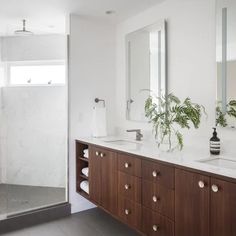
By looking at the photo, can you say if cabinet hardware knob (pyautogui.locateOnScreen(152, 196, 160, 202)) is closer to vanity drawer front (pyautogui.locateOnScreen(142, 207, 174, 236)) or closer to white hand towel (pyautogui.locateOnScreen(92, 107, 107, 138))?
vanity drawer front (pyautogui.locateOnScreen(142, 207, 174, 236))

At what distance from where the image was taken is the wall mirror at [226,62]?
2.20 metres

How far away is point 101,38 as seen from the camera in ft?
11.7

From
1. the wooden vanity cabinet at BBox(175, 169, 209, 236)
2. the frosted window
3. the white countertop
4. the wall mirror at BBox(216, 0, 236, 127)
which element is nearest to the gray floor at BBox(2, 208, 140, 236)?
the white countertop

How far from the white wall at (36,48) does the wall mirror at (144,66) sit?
3.78 feet

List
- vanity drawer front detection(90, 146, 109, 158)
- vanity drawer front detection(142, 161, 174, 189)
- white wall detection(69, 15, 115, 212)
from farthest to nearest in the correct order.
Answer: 1. white wall detection(69, 15, 115, 212)
2. vanity drawer front detection(90, 146, 109, 158)
3. vanity drawer front detection(142, 161, 174, 189)

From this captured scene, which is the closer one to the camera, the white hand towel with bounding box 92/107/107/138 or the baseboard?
the baseboard

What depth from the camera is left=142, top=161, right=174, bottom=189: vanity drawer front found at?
200cm

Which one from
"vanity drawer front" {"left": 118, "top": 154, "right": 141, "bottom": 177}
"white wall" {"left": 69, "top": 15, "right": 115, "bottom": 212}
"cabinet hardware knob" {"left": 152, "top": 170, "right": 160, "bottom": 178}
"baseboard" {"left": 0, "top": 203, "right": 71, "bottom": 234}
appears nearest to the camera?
"cabinet hardware knob" {"left": 152, "top": 170, "right": 160, "bottom": 178}

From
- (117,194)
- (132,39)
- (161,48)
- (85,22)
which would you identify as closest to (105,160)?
(117,194)

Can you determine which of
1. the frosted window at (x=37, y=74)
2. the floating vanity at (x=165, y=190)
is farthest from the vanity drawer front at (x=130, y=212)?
the frosted window at (x=37, y=74)

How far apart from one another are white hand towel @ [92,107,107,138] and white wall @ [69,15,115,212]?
0.44ft

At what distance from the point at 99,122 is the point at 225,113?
159 centimetres

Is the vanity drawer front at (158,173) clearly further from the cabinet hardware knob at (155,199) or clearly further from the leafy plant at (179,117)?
the leafy plant at (179,117)

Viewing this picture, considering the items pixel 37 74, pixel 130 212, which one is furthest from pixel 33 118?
pixel 130 212
